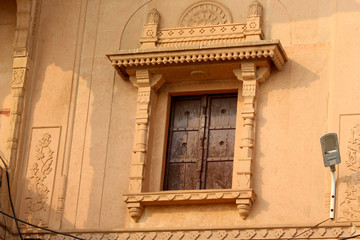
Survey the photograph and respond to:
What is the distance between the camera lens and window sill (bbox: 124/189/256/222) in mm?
14383

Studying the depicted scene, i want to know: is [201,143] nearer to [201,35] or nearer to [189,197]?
[189,197]

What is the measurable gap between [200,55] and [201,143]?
1.27 metres

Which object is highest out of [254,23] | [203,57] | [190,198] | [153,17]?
[153,17]

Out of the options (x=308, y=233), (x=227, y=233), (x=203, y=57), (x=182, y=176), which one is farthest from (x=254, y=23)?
(x=308, y=233)

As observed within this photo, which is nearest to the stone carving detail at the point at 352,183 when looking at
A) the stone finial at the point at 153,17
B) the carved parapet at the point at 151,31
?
the carved parapet at the point at 151,31

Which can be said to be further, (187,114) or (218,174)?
(187,114)

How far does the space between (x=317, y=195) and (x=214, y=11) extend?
3.36 meters

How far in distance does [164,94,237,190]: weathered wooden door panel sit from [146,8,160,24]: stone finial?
1.29 m

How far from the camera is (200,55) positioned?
15141 millimetres

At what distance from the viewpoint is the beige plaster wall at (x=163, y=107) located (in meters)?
14.6

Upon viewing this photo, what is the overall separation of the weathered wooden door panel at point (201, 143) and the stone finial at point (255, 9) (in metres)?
1.23

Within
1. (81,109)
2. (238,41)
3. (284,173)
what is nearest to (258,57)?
(238,41)

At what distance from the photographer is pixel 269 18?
51.1 feet

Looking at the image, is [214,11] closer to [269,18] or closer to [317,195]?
[269,18]
